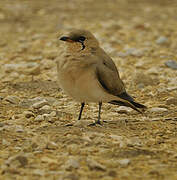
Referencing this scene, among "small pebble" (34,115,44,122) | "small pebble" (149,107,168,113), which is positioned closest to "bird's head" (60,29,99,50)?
"small pebble" (34,115,44,122)

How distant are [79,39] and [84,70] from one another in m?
0.36

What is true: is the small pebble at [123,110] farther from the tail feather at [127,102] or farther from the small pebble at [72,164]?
the small pebble at [72,164]

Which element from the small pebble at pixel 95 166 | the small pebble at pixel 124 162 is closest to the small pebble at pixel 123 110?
the small pebble at pixel 124 162

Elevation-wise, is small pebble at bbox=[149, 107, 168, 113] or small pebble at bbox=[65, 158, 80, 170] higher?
small pebble at bbox=[65, 158, 80, 170]

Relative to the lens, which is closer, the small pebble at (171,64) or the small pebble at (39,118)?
the small pebble at (39,118)

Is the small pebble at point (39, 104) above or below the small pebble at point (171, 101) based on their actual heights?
above

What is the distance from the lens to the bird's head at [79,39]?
444 centimetres

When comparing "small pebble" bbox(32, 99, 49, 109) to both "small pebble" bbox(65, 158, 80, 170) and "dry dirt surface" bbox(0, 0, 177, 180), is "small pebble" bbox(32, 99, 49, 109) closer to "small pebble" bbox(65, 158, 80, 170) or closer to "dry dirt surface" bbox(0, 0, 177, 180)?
"dry dirt surface" bbox(0, 0, 177, 180)

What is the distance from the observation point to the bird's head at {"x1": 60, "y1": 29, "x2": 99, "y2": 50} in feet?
14.6

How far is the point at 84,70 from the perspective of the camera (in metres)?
4.30

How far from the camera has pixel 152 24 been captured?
10.3m

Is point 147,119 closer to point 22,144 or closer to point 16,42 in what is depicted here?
point 22,144

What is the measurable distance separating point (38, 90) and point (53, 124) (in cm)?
156

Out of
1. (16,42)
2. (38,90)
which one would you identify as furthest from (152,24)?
(38,90)
